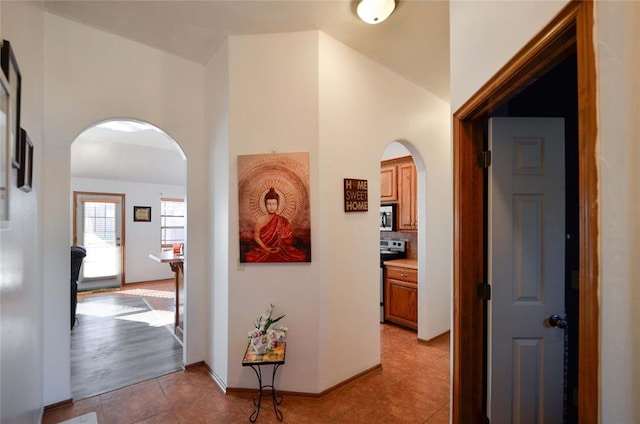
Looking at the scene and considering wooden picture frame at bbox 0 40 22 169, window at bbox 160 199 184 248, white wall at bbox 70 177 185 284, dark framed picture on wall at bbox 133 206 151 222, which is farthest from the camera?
window at bbox 160 199 184 248

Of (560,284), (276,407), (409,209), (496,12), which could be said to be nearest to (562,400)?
(560,284)

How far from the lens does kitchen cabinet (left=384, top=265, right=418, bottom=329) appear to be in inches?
141

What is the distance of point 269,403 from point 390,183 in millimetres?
3226

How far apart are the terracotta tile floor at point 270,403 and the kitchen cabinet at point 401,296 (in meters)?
0.94

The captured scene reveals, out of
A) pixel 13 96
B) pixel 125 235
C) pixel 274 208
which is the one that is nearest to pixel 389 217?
pixel 274 208

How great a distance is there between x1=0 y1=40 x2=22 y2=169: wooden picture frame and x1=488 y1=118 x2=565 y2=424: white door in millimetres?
2188

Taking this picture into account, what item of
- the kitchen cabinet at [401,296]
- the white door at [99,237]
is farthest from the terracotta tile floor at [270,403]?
the white door at [99,237]

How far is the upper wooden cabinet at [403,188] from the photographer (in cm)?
405

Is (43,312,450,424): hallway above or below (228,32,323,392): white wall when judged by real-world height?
below

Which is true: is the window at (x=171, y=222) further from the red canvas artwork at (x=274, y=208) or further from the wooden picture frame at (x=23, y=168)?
the wooden picture frame at (x=23, y=168)

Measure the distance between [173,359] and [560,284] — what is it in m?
3.32

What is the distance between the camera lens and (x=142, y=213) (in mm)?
6879

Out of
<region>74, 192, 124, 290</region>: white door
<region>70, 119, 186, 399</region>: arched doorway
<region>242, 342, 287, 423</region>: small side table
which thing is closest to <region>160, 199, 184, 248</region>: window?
<region>70, 119, 186, 399</region>: arched doorway

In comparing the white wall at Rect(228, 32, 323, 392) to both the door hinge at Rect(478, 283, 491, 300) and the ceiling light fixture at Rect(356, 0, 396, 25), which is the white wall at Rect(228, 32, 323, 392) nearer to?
the ceiling light fixture at Rect(356, 0, 396, 25)
